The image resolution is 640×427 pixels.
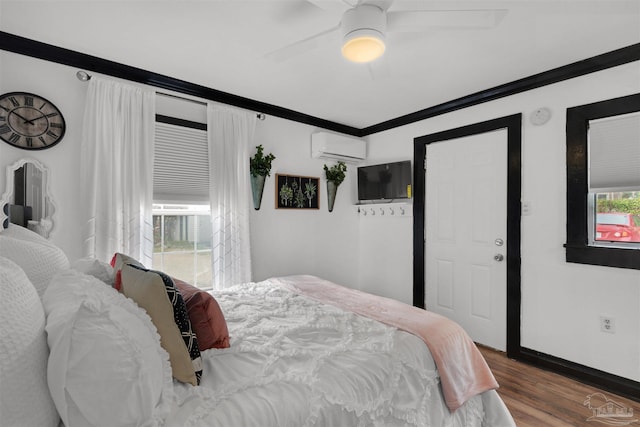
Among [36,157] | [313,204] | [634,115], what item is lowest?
[313,204]

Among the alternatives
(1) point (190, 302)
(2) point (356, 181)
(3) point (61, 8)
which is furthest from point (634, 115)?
(3) point (61, 8)

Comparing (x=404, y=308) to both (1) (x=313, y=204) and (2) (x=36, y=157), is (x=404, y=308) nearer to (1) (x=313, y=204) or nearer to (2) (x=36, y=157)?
(1) (x=313, y=204)

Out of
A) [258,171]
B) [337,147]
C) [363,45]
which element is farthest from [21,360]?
[337,147]

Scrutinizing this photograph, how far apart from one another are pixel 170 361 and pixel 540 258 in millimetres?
2867

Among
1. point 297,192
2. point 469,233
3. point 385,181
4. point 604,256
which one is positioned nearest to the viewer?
point 604,256

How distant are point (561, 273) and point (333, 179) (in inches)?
96.4

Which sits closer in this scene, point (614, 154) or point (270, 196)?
point (614, 154)

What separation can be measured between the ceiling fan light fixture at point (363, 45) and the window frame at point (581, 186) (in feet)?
6.22

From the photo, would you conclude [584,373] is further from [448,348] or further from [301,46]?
[301,46]

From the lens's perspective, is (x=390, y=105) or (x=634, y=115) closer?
(x=634, y=115)

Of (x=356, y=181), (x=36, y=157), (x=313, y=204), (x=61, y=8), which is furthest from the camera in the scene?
(x=356, y=181)

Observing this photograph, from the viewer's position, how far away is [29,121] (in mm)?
2205

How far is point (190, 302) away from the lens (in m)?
1.31

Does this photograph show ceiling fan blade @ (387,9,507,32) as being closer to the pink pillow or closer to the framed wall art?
the pink pillow
